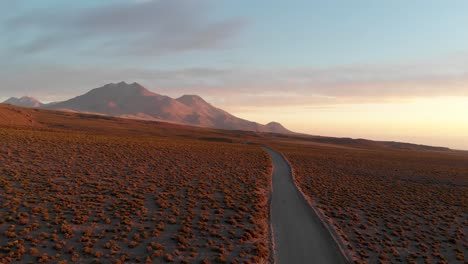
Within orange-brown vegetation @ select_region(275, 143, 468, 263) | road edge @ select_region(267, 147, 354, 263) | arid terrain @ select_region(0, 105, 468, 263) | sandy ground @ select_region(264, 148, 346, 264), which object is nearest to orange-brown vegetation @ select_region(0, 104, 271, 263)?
arid terrain @ select_region(0, 105, 468, 263)

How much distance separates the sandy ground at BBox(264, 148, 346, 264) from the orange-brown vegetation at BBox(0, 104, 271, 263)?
3.38ft

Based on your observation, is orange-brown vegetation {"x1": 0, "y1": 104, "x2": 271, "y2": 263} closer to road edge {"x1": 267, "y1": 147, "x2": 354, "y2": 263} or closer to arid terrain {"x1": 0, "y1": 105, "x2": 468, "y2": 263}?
arid terrain {"x1": 0, "y1": 105, "x2": 468, "y2": 263}

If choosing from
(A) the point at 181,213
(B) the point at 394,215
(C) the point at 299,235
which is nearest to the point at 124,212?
(A) the point at 181,213

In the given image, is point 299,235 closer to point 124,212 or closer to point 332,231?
point 332,231

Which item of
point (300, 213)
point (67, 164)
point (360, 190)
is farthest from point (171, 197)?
point (360, 190)

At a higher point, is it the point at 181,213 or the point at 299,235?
the point at 299,235

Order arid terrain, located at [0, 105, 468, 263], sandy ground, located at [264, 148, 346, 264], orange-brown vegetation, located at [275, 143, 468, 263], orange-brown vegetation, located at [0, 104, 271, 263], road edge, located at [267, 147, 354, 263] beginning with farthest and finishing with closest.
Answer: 1. orange-brown vegetation, located at [275, 143, 468, 263]
2. road edge, located at [267, 147, 354, 263]
3. arid terrain, located at [0, 105, 468, 263]
4. sandy ground, located at [264, 148, 346, 264]
5. orange-brown vegetation, located at [0, 104, 271, 263]

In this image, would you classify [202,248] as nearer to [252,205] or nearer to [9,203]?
[252,205]

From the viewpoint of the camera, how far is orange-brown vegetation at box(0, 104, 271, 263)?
1611 centimetres

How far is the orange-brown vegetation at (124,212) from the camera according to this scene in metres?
16.1

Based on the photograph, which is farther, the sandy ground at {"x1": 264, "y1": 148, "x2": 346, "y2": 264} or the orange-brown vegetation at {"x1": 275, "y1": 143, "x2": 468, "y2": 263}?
the orange-brown vegetation at {"x1": 275, "y1": 143, "x2": 468, "y2": 263}

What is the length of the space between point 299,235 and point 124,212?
1336cm

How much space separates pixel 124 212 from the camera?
22.2m

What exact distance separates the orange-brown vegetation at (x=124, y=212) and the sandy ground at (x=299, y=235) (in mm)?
1032
